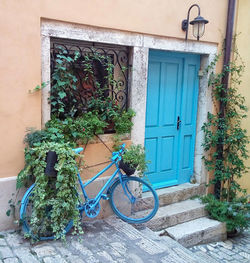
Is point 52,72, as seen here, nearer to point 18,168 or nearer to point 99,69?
point 99,69

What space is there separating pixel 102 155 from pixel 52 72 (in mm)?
1265

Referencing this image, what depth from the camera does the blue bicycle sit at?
352cm

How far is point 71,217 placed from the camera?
345 cm

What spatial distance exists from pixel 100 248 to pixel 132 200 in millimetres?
898

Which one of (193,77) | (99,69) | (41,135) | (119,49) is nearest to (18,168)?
(41,135)

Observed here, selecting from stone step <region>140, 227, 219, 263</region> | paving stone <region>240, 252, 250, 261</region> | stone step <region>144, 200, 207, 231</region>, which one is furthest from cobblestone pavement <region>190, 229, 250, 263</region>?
stone step <region>144, 200, 207, 231</region>

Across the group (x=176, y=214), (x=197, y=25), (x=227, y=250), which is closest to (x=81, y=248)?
(x=176, y=214)

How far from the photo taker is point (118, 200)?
441 centimetres

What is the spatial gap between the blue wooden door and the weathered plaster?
0.42ft

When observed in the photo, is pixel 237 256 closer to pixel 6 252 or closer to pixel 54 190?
pixel 54 190

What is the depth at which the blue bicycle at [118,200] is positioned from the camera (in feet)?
11.5

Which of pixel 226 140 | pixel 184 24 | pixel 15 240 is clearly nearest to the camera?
pixel 15 240

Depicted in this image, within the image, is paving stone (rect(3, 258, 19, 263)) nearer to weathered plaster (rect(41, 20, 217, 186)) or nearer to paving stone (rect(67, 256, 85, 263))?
paving stone (rect(67, 256, 85, 263))

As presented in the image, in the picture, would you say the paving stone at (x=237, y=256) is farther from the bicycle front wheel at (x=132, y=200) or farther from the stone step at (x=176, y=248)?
the bicycle front wheel at (x=132, y=200)
